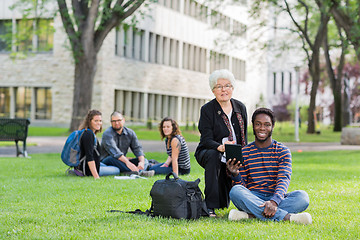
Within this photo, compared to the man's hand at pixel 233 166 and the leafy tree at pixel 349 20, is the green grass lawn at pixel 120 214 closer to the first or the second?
the man's hand at pixel 233 166

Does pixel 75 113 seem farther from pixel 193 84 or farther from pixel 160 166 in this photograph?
pixel 193 84

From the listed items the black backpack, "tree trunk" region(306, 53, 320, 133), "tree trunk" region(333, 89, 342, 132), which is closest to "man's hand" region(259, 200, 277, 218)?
the black backpack

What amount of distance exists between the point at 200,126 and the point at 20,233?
2563mm

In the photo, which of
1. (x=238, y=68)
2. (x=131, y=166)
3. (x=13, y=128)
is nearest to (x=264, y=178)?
(x=131, y=166)

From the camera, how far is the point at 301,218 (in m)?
6.51

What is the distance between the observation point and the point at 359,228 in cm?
629

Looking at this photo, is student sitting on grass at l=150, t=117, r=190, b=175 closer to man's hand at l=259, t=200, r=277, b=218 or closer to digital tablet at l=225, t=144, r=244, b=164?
digital tablet at l=225, t=144, r=244, b=164

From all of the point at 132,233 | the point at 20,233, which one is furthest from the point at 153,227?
the point at 20,233

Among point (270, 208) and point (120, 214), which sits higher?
point (270, 208)

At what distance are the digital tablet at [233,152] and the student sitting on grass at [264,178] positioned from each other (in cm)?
5

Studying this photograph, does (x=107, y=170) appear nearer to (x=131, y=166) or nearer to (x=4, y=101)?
(x=131, y=166)

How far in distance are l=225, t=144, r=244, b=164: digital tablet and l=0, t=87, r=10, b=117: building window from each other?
37517 mm

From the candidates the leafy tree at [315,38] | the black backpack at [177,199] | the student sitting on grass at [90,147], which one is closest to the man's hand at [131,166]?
the student sitting on grass at [90,147]

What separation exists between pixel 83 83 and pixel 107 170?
1415cm
